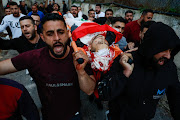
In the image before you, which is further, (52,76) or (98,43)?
(98,43)

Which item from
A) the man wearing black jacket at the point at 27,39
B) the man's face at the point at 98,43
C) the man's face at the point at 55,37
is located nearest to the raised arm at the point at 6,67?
the man's face at the point at 55,37

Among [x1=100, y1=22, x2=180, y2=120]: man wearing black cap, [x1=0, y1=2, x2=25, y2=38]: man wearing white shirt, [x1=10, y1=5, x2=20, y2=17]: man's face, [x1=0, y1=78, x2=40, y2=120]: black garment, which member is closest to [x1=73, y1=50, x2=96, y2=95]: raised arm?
[x1=100, y1=22, x2=180, y2=120]: man wearing black cap

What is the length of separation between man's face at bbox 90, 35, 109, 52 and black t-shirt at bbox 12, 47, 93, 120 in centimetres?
43

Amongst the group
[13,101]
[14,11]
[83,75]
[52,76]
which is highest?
[14,11]

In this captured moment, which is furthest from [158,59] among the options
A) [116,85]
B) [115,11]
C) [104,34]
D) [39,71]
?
[115,11]

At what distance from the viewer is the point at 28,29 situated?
299 centimetres

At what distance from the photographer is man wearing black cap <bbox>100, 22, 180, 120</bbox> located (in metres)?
1.25

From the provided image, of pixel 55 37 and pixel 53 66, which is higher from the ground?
pixel 55 37

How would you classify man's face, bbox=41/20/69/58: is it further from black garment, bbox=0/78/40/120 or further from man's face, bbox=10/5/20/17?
man's face, bbox=10/5/20/17

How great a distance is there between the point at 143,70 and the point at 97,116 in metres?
2.08

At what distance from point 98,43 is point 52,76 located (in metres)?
0.85

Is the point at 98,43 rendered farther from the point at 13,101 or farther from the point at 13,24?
the point at 13,24

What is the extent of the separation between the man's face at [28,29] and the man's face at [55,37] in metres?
1.67

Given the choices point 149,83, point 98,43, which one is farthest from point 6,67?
point 149,83
